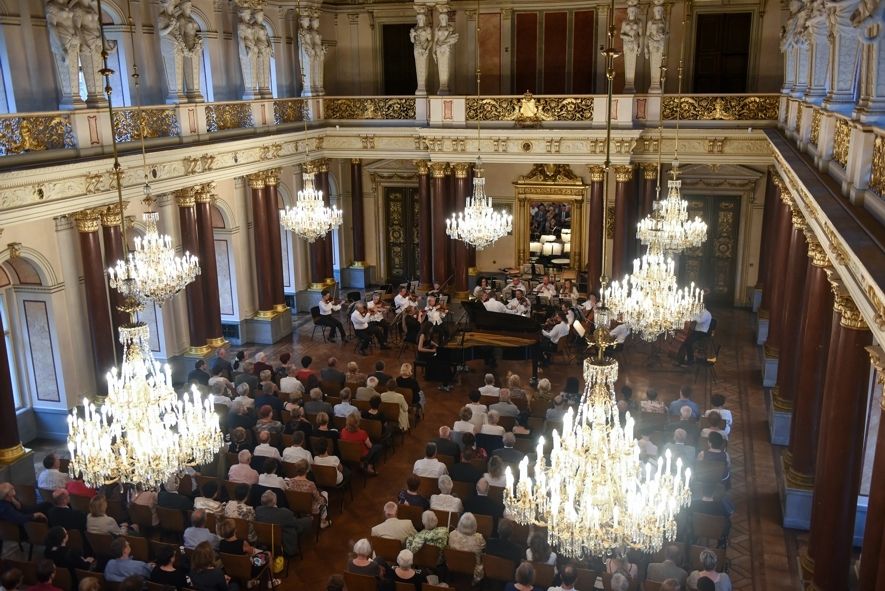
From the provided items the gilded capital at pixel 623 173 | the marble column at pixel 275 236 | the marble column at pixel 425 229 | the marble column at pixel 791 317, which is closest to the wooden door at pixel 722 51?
the gilded capital at pixel 623 173

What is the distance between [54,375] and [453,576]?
8784 mm

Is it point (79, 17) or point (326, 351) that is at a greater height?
point (79, 17)

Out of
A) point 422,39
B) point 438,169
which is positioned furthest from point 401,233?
point 422,39

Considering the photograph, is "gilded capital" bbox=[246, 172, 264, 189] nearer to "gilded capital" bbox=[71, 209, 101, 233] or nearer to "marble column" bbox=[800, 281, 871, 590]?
"gilded capital" bbox=[71, 209, 101, 233]

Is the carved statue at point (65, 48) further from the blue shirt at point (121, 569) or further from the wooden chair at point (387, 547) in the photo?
the wooden chair at point (387, 547)

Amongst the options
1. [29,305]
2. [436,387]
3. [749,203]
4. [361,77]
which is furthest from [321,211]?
[749,203]

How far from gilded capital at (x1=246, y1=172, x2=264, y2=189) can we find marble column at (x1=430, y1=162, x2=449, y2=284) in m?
4.27

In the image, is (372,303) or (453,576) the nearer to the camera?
(453,576)

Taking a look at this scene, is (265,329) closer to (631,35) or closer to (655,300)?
(631,35)

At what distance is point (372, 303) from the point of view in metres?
18.9

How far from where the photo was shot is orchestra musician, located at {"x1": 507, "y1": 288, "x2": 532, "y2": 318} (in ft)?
59.1

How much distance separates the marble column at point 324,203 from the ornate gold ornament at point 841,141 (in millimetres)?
14093

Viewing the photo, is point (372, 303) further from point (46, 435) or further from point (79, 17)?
point (79, 17)

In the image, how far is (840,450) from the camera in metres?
8.76
